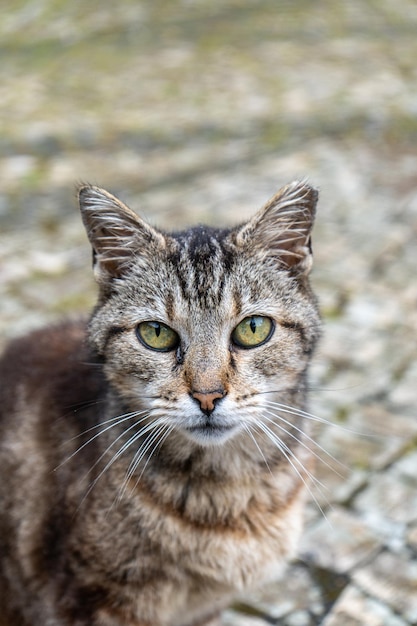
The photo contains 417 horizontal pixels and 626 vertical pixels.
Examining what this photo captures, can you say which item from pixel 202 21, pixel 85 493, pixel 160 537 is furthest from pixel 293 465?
pixel 202 21

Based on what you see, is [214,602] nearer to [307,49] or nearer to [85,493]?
[85,493]

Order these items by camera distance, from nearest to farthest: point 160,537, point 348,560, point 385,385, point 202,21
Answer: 1. point 160,537
2. point 348,560
3. point 385,385
4. point 202,21

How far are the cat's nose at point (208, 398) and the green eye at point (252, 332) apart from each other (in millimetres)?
234

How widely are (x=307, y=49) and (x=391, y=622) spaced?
8.12 metres

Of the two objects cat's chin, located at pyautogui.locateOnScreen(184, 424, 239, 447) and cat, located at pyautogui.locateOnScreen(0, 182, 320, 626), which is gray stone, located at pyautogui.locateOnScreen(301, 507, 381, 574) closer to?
cat, located at pyautogui.locateOnScreen(0, 182, 320, 626)

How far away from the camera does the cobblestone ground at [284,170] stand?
13.0 ft

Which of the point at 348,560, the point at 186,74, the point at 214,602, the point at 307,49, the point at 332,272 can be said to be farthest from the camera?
the point at 307,49

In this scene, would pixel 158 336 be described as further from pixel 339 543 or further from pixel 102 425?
pixel 339 543

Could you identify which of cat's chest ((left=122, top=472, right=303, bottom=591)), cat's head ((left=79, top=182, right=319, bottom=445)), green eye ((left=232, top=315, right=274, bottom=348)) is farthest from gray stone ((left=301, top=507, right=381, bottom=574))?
green eye ((left=232, top=315, right=274, bottom=348))

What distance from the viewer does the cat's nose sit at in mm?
2641

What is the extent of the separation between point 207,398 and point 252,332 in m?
0.32

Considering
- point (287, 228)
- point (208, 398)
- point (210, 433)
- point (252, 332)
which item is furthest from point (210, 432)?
point (287, 228)

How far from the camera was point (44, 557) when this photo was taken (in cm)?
307

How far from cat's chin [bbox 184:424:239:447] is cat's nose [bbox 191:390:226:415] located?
0.09 m
